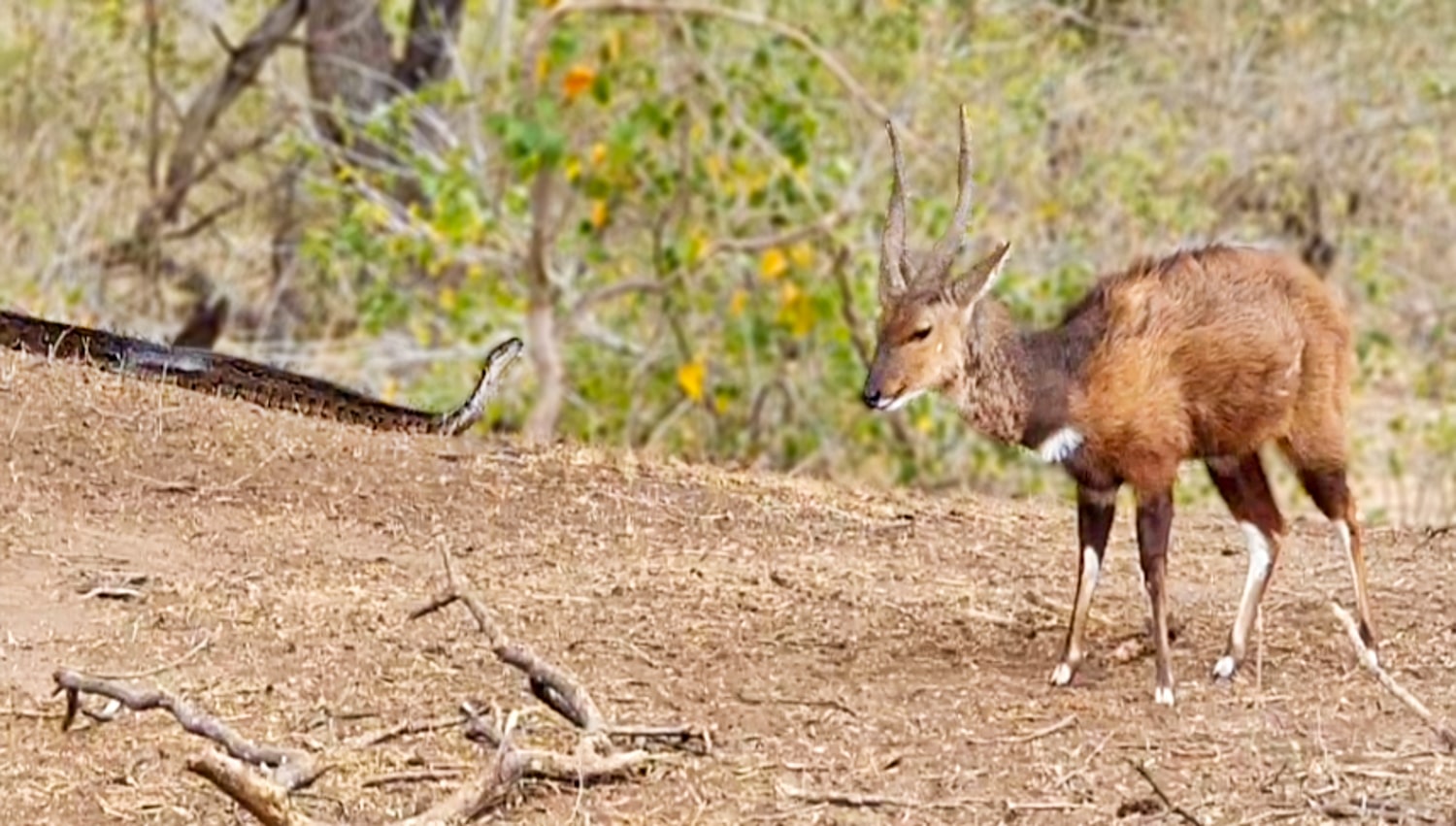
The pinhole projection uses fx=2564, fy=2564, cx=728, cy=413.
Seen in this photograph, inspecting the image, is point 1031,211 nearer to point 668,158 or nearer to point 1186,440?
point 668,158

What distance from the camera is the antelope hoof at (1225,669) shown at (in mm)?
6172

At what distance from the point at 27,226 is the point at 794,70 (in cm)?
484

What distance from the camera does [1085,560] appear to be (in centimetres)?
614

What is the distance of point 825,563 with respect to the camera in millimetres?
7316

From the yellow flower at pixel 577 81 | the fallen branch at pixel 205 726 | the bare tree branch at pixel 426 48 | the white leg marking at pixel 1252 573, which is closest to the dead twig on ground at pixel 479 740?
the fallen branch at pixel 205 726

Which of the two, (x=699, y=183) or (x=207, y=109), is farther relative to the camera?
(x=207, y=109)

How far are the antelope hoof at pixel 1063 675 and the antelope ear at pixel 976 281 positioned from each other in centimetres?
88

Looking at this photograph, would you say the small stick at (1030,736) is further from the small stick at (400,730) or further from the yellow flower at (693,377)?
the yellow flower at (693,377)

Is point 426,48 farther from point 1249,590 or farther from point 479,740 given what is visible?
point 479,740

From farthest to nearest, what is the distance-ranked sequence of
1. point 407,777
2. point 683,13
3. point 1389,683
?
point 683,13, point 407,777, point 1389,683

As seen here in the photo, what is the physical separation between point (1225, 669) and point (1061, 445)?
27.6 inches

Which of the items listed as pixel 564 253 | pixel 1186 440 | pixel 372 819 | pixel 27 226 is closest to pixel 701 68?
pixel 564 253

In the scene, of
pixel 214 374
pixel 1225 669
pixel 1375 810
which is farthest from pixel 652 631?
pixel 214 374

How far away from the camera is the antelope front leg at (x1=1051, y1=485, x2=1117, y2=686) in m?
6.09
